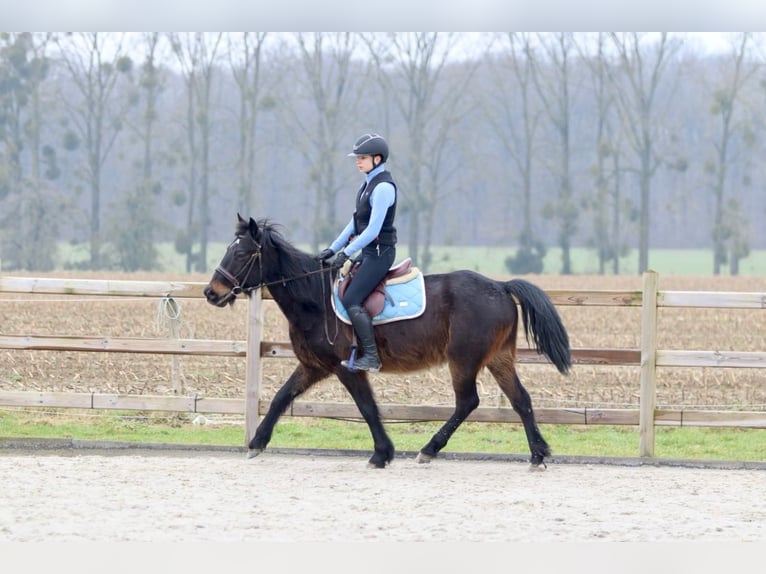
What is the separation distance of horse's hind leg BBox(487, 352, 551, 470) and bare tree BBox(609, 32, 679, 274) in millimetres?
44745

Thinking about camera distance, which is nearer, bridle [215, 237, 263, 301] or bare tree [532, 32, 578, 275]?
bridle [215, 237, 263, 301]

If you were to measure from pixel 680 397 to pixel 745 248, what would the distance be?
44858 millimetres

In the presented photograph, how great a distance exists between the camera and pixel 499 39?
51.6 m

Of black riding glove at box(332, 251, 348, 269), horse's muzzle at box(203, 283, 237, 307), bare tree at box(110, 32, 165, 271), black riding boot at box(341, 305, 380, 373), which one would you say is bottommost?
black riding boot at box(341, 305, 380, 373)

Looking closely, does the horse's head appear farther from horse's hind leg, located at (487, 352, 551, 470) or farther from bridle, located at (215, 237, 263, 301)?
horse's hind leg, located at (487, 352, 551, 470)

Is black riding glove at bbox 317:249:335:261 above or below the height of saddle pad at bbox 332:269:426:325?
above

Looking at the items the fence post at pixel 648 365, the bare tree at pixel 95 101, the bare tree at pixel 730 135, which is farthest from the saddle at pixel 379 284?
the bare tree at pixel 730 135

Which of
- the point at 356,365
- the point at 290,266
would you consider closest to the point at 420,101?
the point at 290,266

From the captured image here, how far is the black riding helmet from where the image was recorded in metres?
7.59

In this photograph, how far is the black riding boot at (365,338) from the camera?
7551 mm

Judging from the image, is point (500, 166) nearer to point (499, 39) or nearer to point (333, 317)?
point (499, 39)

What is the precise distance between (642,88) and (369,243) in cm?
4842

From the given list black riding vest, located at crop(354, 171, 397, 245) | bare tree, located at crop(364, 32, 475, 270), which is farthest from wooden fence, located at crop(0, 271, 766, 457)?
bare tree, located at crop(364, 32, 475, 270)

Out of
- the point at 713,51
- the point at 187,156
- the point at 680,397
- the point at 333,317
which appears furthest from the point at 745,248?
the point at 333,317
